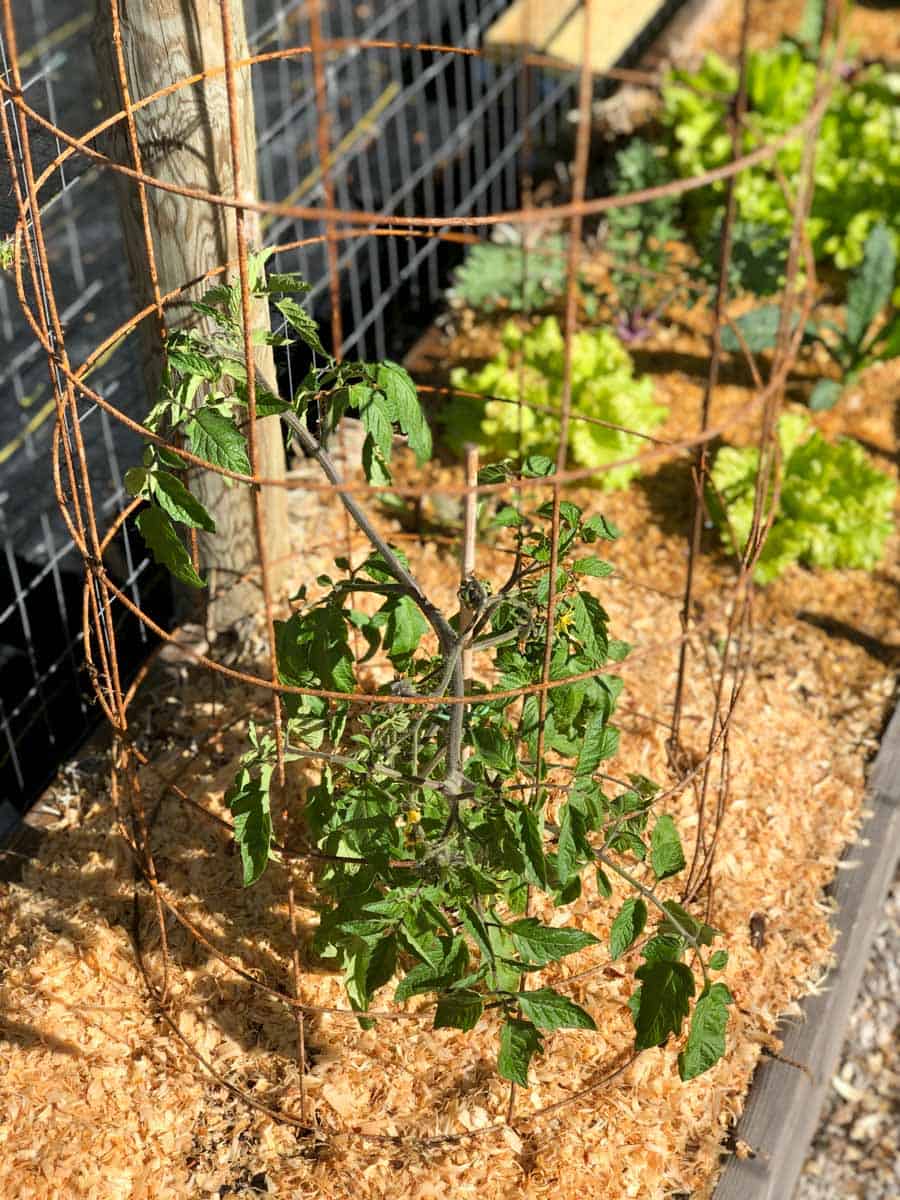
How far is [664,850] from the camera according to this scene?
2520 mm

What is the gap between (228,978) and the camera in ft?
9.50

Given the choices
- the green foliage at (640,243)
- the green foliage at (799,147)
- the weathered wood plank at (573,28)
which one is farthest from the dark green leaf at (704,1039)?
the weathered wood plank at (573,28)

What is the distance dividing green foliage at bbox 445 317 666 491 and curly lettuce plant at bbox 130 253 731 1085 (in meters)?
1.52

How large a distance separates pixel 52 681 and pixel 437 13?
4.20m

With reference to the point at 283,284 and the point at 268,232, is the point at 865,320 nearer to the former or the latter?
the point at 268,232

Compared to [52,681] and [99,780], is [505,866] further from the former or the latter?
[52,681]

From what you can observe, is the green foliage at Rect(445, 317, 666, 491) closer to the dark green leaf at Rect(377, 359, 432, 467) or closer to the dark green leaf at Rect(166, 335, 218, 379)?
the dark green leaf at Rect(377, 359, 432, 467)

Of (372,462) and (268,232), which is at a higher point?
(372,462)

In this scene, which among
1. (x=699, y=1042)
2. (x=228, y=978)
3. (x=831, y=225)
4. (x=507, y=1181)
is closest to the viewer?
(x=699, y=1042)

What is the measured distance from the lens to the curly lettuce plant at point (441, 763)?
2256mm

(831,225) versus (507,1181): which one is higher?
(831,225)

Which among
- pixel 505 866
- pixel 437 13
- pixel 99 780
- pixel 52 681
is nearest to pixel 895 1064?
pixel 505 866

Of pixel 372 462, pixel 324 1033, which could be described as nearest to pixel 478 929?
pixel 324 1033

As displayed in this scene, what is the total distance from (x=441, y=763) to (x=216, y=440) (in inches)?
33.0
